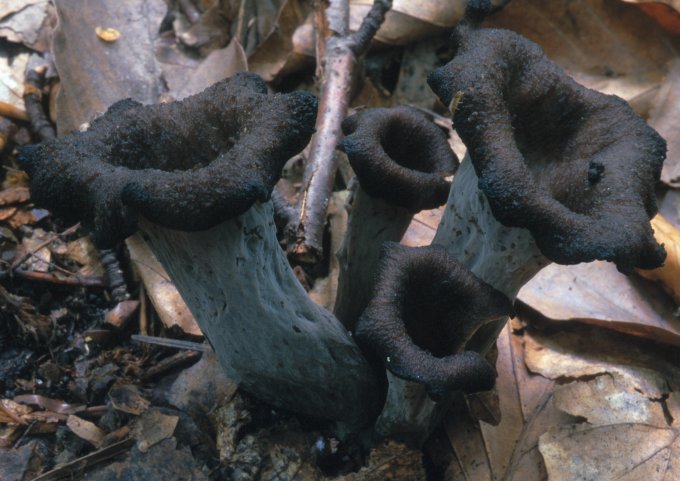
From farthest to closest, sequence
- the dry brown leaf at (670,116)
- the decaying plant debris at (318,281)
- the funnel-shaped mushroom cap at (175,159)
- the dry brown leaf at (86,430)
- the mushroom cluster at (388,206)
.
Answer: the dry brown leaf at (670,116) → the dry brown leaf at (86,430) → the decaying plant debris at (318,281) → the mushroom cluster at (388,206) → the funnel-shaped mushroom cap at (175,159)

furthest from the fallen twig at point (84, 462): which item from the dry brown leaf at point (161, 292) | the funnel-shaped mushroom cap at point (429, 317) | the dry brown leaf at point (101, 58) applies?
the dry brown leaf at point (101, 58)

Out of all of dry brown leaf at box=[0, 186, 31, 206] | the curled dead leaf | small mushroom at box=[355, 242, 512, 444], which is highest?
small mushroom at box=[355, 242, 512, 444]

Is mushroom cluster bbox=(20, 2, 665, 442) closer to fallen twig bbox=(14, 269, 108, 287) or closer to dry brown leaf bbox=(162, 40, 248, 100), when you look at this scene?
fallen twig bbox=(14, 269, 108, 287)

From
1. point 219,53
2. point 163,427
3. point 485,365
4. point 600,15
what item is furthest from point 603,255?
point 219,53

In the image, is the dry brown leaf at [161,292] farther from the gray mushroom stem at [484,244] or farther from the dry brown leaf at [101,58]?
the gray mushroom stem at [484,244]

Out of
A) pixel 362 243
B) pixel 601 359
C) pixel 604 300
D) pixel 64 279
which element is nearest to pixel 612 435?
pixel 601 359

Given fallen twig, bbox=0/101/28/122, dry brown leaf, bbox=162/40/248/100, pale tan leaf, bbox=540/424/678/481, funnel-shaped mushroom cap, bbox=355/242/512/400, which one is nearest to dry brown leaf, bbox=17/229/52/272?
fallen twig, bbox=0/101/28/122

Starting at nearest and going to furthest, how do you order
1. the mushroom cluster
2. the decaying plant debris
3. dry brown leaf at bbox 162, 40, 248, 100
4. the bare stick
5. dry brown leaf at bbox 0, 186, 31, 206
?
the mushroom cluster < the decaying plant debris < the bare stick < dry brown leaf at bbox 0, 186, 31, 206 < dry brown leaf at bbox 162, 40, 248, 100
